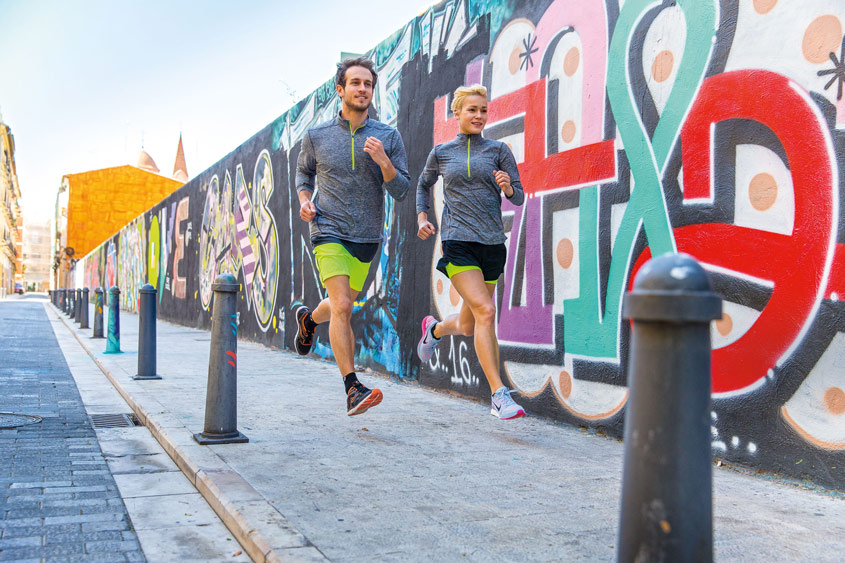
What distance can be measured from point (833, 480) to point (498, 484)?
1360 millimetres

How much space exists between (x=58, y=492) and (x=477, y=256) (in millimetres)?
2443

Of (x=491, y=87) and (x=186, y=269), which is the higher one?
(x=491, y=87)

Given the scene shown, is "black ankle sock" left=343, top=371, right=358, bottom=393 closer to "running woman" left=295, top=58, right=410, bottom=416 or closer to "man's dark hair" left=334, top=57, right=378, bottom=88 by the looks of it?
"running woman" left=295, top=58, right=410, bottom=416

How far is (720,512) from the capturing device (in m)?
2.66

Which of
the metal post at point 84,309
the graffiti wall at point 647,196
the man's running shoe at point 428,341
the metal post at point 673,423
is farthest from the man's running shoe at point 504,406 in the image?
the metal post at point 84,309

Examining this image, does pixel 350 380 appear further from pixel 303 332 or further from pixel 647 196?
pixel 647 196

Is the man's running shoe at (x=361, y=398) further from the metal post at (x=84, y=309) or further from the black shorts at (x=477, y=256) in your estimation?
the metal post at (x=84, y=309)

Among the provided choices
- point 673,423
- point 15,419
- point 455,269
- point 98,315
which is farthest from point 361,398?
point 98,315

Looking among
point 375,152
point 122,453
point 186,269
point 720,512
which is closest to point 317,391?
point 122,453

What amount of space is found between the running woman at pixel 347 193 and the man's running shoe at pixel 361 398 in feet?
0.31

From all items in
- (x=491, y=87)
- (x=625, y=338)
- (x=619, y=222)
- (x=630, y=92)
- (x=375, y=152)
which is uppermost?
(x=491, y=87)

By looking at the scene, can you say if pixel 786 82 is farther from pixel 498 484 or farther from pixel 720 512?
pixel 498 484

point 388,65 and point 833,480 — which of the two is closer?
point 833,480

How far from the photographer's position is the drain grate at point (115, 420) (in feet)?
15.3
